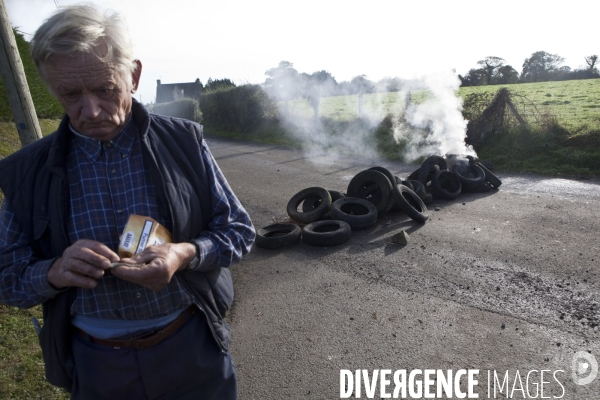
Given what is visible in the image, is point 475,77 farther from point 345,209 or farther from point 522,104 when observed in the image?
point 345,209

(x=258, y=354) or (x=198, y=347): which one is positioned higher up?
(x=198, y=347)

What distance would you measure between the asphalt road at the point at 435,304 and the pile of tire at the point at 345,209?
177 millimetres

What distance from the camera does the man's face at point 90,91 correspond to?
5.62 feet

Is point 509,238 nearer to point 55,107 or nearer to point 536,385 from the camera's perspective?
point 536,385

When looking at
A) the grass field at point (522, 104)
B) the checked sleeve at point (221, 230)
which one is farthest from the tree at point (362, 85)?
the checked sleeve at point (221, 230)

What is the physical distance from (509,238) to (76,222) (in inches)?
258

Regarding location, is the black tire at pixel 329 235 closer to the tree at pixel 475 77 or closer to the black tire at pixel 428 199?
the black tire at pixel 428 199

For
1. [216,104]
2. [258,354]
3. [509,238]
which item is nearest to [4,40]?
[258,354]

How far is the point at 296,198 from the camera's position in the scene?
8484 millimetres

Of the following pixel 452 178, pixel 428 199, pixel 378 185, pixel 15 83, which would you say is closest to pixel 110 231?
pixel 15 83

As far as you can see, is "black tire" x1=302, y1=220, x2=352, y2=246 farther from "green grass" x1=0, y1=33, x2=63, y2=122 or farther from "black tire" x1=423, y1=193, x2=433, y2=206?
"green grass" x1=0, y1=33, x2=63, y2=122

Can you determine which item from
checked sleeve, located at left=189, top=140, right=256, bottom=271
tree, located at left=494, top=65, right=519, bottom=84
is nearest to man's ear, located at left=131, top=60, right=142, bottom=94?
checked sleeve, located at left=189, top=140, right=256, bottom=271

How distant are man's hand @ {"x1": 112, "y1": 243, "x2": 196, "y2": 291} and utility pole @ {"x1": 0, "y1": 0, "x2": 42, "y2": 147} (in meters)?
4.19

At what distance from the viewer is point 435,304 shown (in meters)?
4.88
